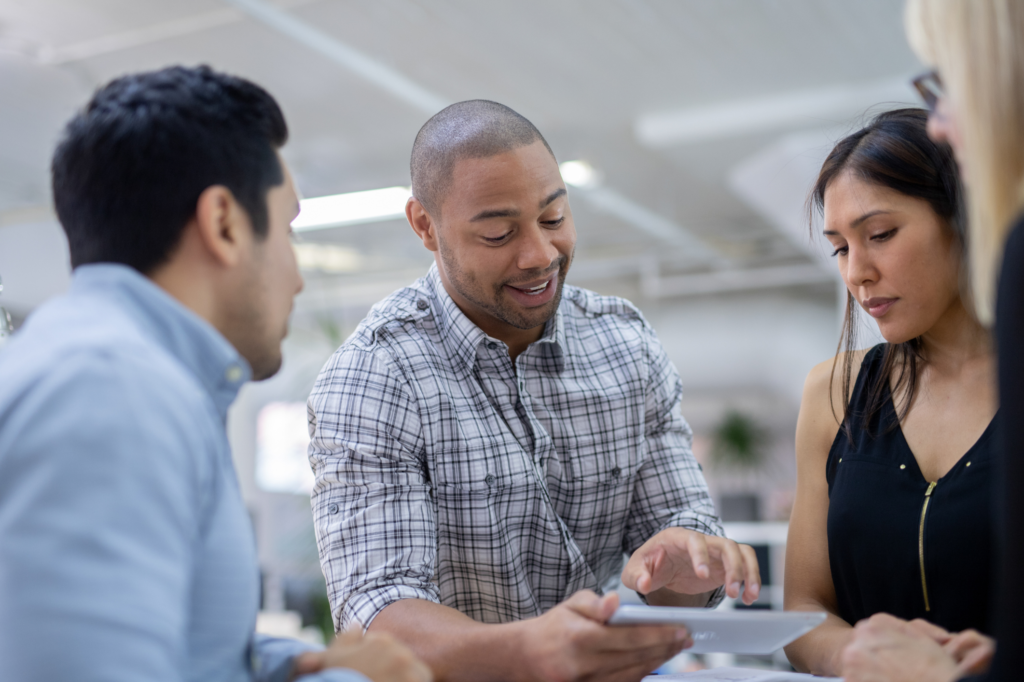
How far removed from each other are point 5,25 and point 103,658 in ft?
16.2

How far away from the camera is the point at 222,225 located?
3.23ft

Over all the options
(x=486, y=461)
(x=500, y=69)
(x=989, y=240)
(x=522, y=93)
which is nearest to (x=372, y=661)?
(x=486, y=461)

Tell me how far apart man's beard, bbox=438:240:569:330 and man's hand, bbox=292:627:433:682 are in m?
0.81

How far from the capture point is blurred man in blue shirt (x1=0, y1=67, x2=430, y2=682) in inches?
28.3

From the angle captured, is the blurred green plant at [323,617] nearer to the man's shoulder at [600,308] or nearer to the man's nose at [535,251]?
the man's shoulder at [600,308]

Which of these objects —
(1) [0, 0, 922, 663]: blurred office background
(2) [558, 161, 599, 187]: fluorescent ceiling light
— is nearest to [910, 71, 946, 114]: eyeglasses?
(1) [0, 0, 922, 663]: blurred office background

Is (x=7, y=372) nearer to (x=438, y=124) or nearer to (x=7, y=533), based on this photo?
(x=7, y=533)

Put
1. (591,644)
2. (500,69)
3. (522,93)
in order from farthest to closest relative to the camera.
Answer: (522,93), (500,69), (591,644)

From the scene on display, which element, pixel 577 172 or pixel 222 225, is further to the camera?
pixel 577 172

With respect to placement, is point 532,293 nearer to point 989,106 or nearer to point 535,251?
point 535,251

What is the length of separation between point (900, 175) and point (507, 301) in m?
0.72

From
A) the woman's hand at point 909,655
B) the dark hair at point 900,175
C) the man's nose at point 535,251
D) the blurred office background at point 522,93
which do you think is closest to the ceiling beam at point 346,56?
the blurred office background at point 522,93

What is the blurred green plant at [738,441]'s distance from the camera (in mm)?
10703

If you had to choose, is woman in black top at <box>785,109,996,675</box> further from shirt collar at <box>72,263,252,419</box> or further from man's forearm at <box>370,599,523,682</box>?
shirt collar at <box>72,263,252,419</box>
